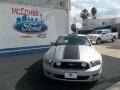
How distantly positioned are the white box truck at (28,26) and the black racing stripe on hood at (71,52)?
4994 mm

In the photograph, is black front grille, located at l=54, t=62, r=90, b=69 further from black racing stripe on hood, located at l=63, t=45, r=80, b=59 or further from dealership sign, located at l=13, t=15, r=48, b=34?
dealership sign, located at l=13, t=15, r=48, b=34

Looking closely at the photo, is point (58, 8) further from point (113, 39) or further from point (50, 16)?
point (113, 39)

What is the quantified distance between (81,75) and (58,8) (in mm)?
9212

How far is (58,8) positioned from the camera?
14.9 meters

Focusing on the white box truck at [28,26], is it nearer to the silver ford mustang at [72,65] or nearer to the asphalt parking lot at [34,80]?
the asphalt parking lot at [34,80]

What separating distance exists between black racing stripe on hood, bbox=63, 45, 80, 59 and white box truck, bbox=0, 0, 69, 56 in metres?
4.99

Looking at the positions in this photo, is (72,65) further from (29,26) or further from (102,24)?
(102,24)

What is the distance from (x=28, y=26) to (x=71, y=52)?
22.4ft

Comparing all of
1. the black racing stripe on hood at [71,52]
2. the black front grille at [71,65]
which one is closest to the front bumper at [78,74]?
the black front grille at [71,65]

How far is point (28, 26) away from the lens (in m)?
13.4

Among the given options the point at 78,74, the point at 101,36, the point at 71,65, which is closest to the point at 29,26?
the point at 71,65

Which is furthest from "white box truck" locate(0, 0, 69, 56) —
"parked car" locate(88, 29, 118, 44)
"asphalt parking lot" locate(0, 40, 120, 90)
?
"parked car" locate(88, 29, 118, 44)

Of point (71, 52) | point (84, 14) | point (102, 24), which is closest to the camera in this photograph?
point (71, 52)

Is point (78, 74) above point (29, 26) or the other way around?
the other way around
